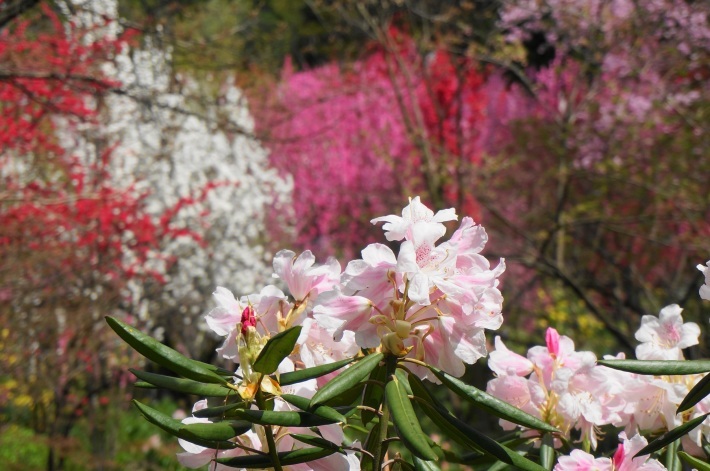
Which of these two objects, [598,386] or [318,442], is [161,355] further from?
[598,386]

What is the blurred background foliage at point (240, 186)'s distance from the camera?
439 cm

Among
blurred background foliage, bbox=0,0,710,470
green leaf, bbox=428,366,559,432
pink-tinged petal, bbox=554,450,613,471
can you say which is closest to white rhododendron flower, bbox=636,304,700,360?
pink-tinged petal, bbox=554,450,613,471

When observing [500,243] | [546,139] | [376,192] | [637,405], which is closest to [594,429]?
[637,405]

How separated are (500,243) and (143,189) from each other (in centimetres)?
344

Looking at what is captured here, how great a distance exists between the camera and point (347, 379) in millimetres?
804

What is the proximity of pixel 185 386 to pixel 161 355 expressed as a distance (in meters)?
0.05

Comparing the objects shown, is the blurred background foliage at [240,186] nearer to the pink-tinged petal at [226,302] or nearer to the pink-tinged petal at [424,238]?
the pink-tinged petal at [226,302]

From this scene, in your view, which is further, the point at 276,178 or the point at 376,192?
the point at 376,192

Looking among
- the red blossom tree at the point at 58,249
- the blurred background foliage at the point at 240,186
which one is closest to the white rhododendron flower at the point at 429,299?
the blurred background foliage at the point at 240,186

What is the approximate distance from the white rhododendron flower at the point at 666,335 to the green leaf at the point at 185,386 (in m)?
0.57

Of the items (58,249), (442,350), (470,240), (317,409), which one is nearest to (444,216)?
(470,240)

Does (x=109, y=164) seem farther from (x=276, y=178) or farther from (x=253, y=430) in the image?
(x=253, y=430)

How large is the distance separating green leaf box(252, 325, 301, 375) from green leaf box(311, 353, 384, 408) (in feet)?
0.17

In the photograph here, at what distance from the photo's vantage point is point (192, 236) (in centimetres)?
620
